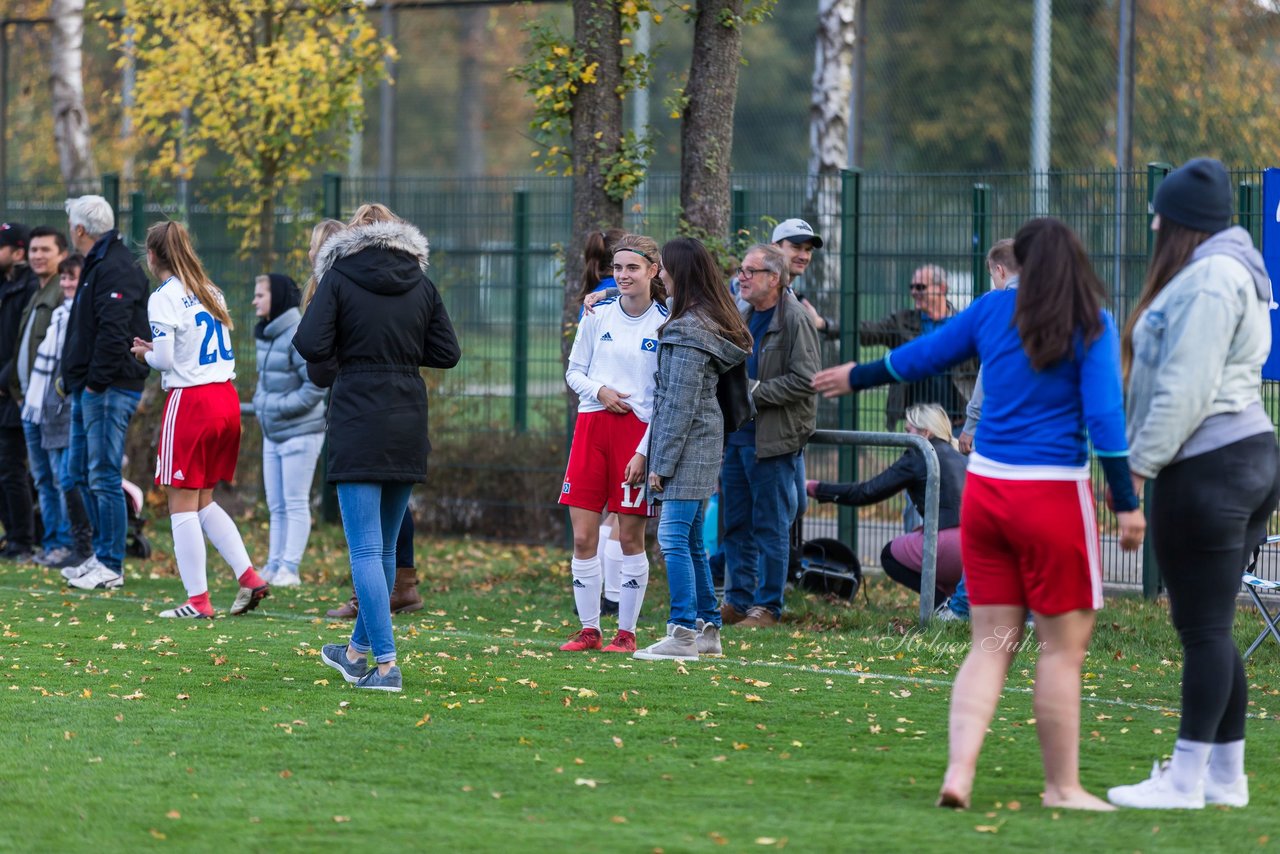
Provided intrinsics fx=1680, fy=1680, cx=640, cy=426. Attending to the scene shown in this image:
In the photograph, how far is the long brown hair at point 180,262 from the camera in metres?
8.58

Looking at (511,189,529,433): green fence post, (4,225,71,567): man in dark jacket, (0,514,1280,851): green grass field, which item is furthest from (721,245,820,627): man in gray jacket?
(4,225,71,567): man in dark jacket

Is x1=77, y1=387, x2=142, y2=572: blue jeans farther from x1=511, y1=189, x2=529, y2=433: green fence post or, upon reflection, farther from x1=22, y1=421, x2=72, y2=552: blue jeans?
x1=511, y1=189, x2=529, y2=433: green fence post

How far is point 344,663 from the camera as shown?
271 inches

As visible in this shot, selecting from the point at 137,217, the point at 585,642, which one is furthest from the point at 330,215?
the point at 585,642

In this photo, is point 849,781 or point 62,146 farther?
point 62,146

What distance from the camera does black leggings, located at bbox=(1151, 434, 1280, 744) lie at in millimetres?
4777

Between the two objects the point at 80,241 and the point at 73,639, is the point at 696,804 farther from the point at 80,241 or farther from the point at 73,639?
the point at 80,241

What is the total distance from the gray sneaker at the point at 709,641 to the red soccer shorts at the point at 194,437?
8.89 feet

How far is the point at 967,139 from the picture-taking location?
2795 cm

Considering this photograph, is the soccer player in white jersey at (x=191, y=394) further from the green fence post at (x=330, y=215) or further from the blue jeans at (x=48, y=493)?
the green fence post at (x=330, y=215)

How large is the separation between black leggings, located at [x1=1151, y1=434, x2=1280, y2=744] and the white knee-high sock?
13.2 ft

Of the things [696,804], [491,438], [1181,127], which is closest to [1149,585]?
[491,438]

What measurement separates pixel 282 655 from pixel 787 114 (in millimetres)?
25569

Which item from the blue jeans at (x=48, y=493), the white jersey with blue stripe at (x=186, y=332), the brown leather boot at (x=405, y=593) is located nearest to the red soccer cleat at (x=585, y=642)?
the brown leather boot at (x=405, y=593)
